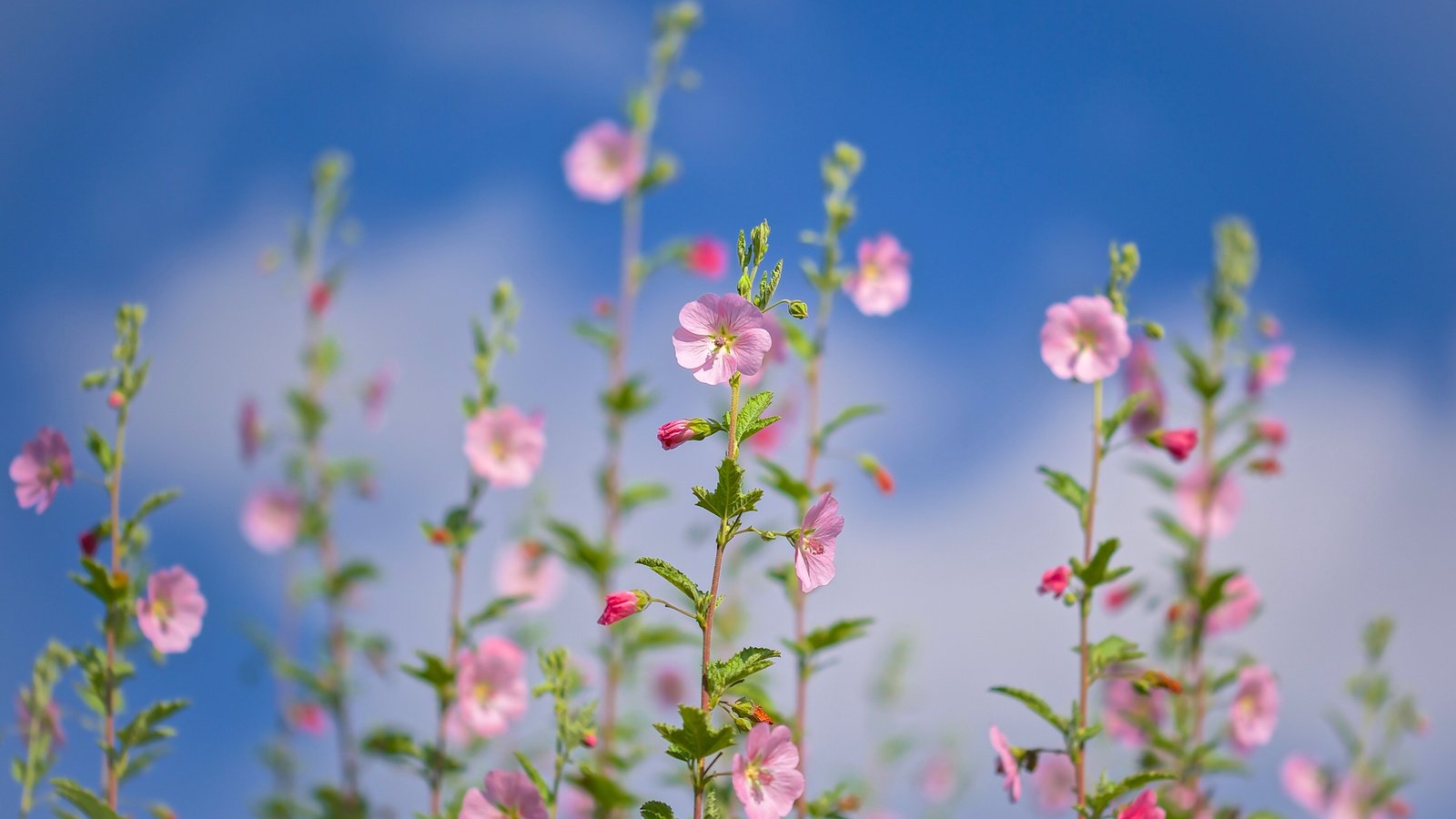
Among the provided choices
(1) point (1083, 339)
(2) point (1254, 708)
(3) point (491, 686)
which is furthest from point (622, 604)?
(2) point (1254, 708)

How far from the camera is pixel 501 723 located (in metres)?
4.53

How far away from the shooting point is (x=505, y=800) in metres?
3.11

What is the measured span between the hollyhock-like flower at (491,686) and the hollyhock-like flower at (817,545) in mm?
2063

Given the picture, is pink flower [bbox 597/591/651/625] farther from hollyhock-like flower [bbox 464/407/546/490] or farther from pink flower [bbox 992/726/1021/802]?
hollyhock-like flower [bbox 464/407/546/490]

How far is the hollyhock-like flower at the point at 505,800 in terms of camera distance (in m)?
3.04

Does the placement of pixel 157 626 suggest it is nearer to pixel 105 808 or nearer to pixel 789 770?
pixel 105 808

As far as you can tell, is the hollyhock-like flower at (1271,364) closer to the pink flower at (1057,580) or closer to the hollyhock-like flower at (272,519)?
the pink flower at (1057,580)

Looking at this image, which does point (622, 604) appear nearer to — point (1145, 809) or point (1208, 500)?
point (1145, 809)

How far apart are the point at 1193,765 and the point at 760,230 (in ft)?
10.2

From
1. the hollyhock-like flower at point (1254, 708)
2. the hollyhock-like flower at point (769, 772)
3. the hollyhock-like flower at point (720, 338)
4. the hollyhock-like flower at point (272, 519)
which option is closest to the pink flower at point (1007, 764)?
the hollyhock-like flower at point (769, 772)

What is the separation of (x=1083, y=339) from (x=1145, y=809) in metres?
1.53

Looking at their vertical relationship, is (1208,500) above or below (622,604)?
above

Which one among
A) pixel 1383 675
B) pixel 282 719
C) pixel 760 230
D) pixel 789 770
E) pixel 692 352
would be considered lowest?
pixel 789 770

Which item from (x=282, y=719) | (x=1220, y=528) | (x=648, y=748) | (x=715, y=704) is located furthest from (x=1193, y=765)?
(x=282, y=719)
